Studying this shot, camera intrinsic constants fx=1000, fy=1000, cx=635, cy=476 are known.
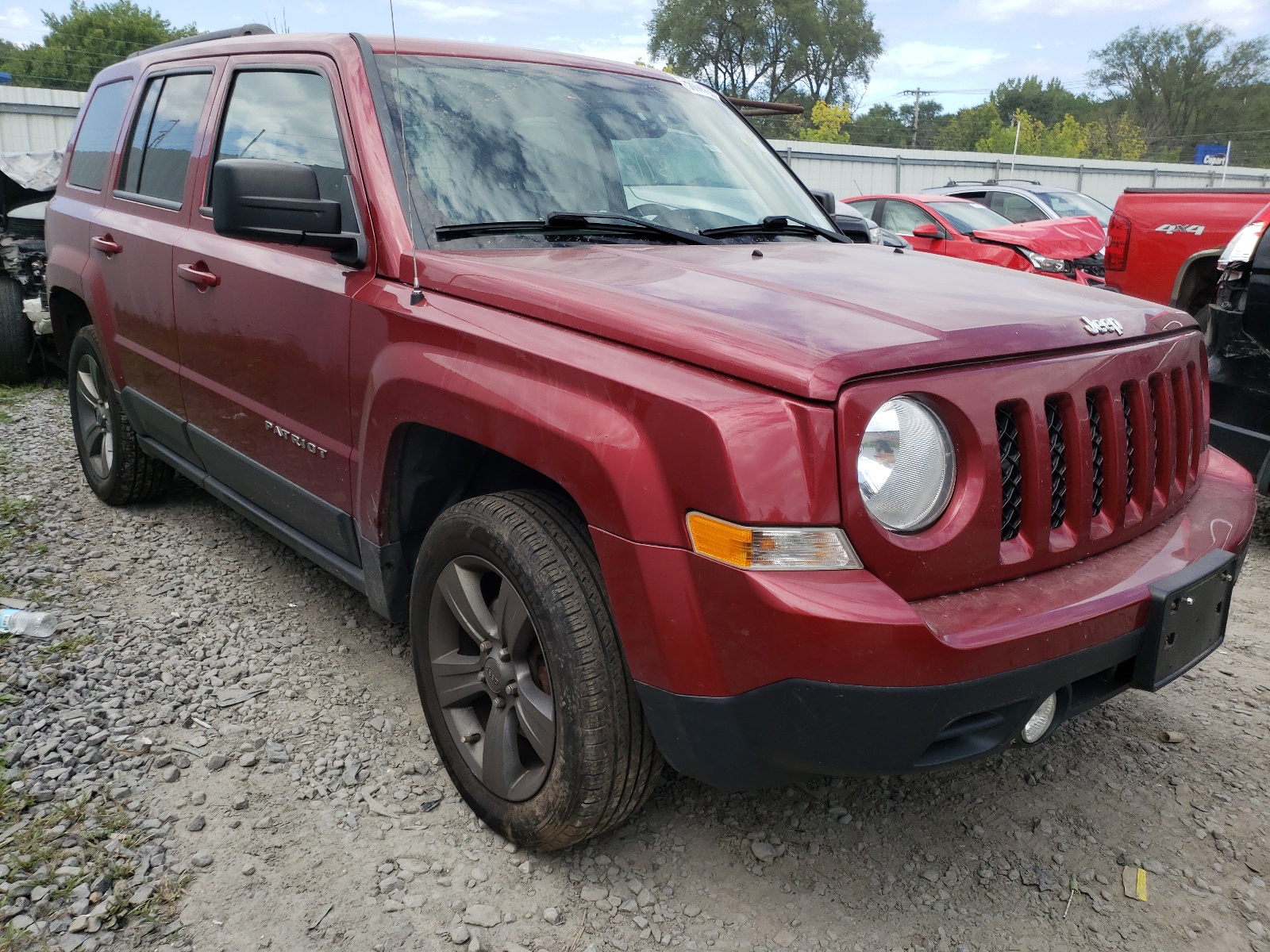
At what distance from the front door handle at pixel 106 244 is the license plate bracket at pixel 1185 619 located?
3688 mm

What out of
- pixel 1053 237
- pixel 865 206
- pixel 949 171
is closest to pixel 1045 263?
pixel 1053 237

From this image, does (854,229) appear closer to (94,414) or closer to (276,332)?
(276,332)

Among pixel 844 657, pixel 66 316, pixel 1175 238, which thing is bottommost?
pixel 844 657

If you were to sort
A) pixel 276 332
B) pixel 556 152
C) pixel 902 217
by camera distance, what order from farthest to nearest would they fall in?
1. pixel 902 217
2. pixel 276 332
3. pixel 556 152

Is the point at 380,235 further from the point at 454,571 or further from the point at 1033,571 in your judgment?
the point at 1033,571

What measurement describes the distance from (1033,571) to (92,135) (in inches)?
173

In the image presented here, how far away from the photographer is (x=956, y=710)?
1744 millimetres

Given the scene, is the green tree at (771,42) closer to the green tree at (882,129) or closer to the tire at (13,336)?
the green tree at (882,129)

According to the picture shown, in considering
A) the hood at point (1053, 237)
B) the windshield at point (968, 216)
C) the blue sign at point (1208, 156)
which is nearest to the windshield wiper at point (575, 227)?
the hood at point (1053, 237)

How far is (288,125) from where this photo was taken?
9.71 ft

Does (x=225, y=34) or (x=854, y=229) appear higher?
(x=225, y=34)

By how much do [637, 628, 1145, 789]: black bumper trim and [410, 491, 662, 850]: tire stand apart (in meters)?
0.14

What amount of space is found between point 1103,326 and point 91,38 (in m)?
70.4

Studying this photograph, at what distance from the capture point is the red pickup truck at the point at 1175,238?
17.9 feet
